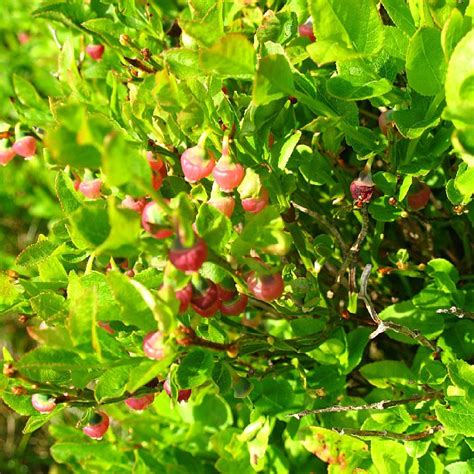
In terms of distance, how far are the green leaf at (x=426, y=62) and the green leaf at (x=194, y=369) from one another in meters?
0.36

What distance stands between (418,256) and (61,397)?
66 cm

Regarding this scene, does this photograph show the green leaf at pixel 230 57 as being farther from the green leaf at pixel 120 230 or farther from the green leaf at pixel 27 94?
the green leaf at pixel 27 94

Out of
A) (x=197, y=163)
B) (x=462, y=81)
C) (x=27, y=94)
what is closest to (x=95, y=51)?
(x=27, y=94)

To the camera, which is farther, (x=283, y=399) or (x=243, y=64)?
(x=283, y=399)

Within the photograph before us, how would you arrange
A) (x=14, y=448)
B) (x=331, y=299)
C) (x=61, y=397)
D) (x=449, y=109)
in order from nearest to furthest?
1. (x=449, y=109)
2. (x=61, y=397)
3. (x=331, y=299)
4. (x=14, y=448)

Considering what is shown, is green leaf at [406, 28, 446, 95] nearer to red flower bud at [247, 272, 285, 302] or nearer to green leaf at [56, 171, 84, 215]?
red flower bud at [247, 272, 285, 302]

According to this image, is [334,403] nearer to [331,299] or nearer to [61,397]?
[331,299]

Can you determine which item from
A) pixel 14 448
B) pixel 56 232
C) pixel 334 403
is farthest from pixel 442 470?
pixel 14 448

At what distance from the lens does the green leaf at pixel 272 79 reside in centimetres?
59

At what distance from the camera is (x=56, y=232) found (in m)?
0.88

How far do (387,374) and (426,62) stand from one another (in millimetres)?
505

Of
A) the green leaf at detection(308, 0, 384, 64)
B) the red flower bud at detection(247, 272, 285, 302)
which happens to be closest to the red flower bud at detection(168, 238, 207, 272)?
the red flower bud at detection(247, 272, 285, 302)

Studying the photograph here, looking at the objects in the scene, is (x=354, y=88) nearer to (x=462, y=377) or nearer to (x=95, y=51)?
(x=462, y=377)

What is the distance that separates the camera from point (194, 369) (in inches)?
28.9
